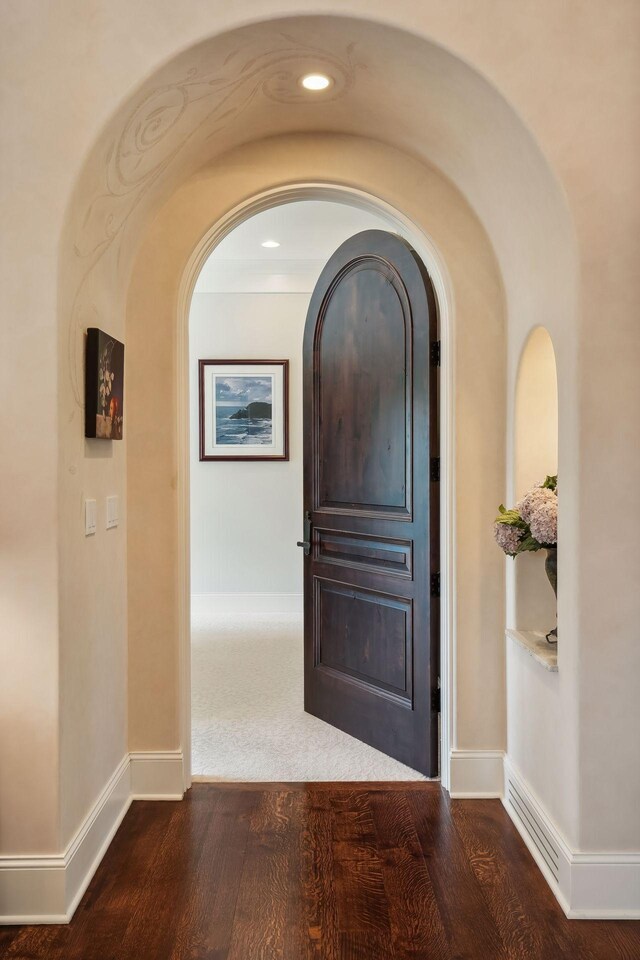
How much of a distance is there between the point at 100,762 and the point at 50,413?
122 cm

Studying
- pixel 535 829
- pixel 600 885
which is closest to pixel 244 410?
pixel 535 829

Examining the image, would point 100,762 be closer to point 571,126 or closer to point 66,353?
point 66,353

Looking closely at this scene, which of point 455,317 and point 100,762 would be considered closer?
point 100,762

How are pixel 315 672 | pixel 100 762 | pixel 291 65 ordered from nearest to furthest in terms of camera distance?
pixel 291 65
pixel 100 762
pixel 315 672

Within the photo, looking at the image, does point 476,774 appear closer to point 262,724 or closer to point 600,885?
point 600,885

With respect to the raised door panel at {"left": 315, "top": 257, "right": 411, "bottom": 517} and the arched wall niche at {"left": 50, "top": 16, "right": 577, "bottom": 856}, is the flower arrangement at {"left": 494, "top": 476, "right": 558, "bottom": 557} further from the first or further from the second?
the raised door panel at {"left": 315, "top": 257, "right": 411, "bottom": 517}

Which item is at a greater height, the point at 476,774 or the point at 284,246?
the point at 284,246

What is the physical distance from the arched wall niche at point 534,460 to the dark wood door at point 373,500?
0.39 metres

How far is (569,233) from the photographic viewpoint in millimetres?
2062

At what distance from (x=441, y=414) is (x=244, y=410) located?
3.33 meters

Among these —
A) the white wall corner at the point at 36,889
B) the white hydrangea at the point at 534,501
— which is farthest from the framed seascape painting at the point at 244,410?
the white wall corner at the point at 36,889

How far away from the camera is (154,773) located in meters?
2.82

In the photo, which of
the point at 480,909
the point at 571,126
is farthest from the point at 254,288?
the point at 480,909

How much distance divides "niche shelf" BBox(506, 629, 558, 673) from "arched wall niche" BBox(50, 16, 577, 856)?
6.5 inches
